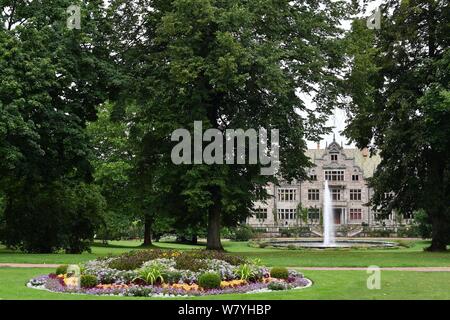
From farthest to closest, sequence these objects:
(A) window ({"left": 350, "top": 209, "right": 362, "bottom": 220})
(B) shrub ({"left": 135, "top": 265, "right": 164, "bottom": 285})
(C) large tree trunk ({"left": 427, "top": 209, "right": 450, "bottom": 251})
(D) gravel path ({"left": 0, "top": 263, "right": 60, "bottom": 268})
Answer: (A) window ({"left": 350, "top": 209, "right": 362, "bottom": 220}), (C) large tree trunk ({"left": 427, "top": 209, "right": 450, "bottom": 251}), (D) gravel path ({"left": 0, "top": 263, "right": 60, "bottom": 268}), (B) shrub ({"left": 135, "top": 265, "right": 164, "bottom": 285})

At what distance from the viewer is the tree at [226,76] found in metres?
29.3

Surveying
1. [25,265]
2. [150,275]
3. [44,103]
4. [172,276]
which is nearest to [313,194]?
[44,103]

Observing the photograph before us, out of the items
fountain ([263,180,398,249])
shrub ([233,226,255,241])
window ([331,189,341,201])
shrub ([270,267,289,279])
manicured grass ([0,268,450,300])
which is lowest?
manicured grass ([0,268,450,300])

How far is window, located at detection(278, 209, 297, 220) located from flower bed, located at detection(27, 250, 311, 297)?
78.0 metres

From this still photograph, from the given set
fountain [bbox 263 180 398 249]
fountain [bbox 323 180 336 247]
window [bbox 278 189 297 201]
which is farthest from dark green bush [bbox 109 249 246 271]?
window [bbox 278 189 297 201]

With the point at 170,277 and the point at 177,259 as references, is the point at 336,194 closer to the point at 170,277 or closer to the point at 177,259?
the point at 177,259

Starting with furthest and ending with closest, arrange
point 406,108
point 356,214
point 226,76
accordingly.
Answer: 1. point 356,214
2. point 406,108
3. point 226,76

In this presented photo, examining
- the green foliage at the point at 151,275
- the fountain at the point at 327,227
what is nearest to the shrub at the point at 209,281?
the green foliage at the point at 151,275

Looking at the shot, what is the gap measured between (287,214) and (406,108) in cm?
6314

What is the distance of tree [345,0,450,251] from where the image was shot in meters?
33.7

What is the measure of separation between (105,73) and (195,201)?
829cm

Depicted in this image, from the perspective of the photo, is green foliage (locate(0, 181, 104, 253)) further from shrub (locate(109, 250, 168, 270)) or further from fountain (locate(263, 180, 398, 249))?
fountain (locate(263, 180, 398, 249))

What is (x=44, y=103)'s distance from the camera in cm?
2953
